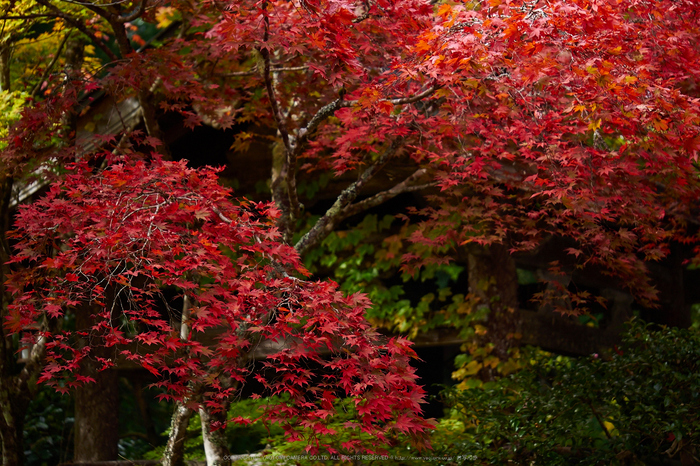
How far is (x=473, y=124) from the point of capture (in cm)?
514

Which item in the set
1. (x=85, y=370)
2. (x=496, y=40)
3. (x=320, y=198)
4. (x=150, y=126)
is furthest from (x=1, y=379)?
(x=496, y=40)

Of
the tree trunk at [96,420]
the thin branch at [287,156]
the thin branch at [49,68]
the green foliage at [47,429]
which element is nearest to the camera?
the thin branch at [287,156]

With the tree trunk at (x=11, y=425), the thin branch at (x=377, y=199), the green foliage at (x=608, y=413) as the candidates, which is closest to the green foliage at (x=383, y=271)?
the thin branch at (x=377, y=199)

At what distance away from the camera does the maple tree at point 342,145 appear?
12.8 feet

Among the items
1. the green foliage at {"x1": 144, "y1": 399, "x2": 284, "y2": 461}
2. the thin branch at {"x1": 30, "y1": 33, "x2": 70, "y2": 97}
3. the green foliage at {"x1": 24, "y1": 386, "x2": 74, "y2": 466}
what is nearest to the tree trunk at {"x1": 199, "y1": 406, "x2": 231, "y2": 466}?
the green foliage at {"x1": 144, "y1": 399, "x2": 284, "y2": 461}

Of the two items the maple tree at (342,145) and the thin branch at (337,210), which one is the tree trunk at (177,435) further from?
the thin branch at (337,210)

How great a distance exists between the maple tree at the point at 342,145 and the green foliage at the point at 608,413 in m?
1.09

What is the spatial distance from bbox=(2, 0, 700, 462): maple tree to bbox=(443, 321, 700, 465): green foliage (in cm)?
109

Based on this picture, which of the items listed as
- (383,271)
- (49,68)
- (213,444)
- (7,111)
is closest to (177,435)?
(213,444)

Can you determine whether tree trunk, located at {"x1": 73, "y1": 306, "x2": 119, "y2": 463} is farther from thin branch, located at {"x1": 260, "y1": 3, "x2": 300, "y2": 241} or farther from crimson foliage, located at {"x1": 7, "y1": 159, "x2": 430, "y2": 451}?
crimson foliage, located at {"x1": 7, "y1": 159, "x2": 430, "y2": 451}

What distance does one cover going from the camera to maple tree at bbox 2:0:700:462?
391 centimetres

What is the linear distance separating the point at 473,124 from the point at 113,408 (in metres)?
4.52

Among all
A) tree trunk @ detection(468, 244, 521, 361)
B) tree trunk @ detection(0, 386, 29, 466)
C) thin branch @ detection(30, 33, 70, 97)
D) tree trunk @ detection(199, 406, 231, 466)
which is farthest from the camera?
tree trunk @ detection(468, 244, 521, 361)

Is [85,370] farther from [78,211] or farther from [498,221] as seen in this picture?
[498,221]
